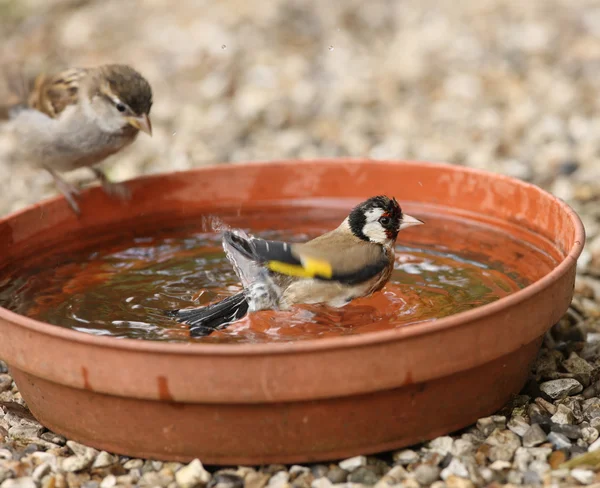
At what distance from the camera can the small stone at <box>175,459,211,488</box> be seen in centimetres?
312

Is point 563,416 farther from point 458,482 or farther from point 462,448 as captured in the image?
point 458,482

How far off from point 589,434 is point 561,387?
0.34 metres

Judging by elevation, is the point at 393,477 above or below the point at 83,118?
below

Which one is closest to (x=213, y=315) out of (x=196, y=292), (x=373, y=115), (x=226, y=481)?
(x=196, y=292)

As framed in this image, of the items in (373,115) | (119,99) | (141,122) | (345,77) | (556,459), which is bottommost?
(556,459)

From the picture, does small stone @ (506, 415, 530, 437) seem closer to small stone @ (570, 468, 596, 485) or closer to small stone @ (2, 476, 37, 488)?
small stone @ (570, 468, 596, 485)

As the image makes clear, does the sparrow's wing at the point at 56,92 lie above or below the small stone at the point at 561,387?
above

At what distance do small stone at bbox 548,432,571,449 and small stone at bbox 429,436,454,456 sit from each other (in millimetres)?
393

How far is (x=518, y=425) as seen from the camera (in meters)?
3.48

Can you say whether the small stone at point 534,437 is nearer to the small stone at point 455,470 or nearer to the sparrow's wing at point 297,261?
the small stone at point 455,470

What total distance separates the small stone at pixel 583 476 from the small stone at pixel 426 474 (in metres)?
0.47

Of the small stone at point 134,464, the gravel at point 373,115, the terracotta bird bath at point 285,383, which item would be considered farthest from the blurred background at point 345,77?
the small stone at point 134,464

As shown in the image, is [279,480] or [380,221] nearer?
[279,480]

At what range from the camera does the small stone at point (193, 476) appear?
10.2 ft
